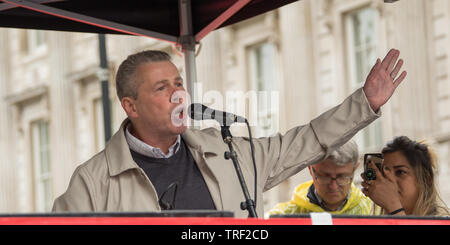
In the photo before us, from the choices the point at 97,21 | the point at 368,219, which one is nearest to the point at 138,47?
the point at 97,21

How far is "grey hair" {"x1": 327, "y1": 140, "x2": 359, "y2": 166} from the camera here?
5.18m

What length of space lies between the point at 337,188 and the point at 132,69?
4.51 ft

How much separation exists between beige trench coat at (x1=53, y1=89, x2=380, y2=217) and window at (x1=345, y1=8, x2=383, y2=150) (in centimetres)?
1140

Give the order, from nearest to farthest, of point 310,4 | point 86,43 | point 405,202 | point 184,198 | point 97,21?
1. point 184,198
2. point 405,202
3. point 97,21
4. point 310,4
5. point 86,43

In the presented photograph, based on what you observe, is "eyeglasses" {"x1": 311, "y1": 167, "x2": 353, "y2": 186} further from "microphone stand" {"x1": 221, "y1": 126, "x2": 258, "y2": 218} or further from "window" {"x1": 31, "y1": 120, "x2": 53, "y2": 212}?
"window" {"x1": 31, "y1": 120, "x2": 53, "y2": 212}

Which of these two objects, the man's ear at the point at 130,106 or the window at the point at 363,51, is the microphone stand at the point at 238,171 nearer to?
the man's ear at the point at 130,106

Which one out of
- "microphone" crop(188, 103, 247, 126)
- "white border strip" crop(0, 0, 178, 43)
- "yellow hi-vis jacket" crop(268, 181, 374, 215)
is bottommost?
"yellow hi-vis jacket" crop(268, 181, 374, 215)

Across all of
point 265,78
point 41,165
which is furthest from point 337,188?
point 41,165

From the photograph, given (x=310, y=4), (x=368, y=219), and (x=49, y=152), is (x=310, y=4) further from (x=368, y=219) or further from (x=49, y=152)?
(x=368, y=219)

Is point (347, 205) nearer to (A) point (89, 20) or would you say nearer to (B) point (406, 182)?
(B) point (406, 182)

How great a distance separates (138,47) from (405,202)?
645 inches

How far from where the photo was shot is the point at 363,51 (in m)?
16.3

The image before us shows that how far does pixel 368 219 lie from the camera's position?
108 inches

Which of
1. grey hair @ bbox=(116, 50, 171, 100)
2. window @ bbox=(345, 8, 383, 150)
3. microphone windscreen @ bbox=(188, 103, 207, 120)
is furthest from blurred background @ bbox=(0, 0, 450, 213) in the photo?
microphone windscreen @ bbox=(188, 103, 207, 120)
